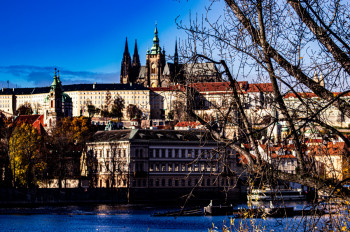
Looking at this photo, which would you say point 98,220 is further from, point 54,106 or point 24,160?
point 54,106

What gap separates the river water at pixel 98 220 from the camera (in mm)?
48125

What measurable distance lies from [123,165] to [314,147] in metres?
66.5

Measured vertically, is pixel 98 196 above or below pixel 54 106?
below

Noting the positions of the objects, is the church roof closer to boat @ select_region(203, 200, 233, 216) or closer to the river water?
the river water

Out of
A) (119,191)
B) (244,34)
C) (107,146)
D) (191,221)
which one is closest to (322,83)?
(244,34)

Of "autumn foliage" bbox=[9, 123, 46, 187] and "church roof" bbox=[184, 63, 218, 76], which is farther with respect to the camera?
"autumn foliage" bbox=[9, 123, 46, 187]

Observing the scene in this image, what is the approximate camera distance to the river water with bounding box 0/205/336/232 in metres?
48.1

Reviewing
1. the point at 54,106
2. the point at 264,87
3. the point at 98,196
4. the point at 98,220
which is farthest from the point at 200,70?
the point at 54,106

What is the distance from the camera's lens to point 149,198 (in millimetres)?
71688

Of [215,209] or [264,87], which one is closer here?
[264,87]

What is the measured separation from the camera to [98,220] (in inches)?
2089

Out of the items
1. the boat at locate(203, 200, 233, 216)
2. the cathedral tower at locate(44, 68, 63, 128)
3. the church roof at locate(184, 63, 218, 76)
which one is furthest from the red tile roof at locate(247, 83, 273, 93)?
the cathedral tower at locate(44, 68, 63, 128)

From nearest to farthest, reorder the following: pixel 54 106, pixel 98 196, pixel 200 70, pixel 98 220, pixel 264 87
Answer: pixel 200 70 < pixel 264 87 < pixel 98 220 < pixel 98 196 < pixel 54 106

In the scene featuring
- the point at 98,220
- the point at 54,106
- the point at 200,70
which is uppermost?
the point at 54,106
